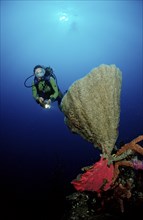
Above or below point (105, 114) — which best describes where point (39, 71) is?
above

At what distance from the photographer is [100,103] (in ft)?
15.6

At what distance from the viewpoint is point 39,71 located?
8492 millimetres

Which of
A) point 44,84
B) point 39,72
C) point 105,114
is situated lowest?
point 105,114

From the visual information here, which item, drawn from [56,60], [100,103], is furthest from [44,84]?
[56,60]

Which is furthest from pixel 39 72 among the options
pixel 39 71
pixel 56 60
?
pixel 56 60

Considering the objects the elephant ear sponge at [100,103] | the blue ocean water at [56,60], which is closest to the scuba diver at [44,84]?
the elephant ear sponge at [100,103]

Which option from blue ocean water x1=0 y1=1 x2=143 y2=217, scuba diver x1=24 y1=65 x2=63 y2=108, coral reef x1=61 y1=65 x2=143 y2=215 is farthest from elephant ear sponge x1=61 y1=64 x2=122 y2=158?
blue ocean water x1=0 y1=1 x2=143 y2=217

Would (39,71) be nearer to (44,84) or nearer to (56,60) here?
(44,84)

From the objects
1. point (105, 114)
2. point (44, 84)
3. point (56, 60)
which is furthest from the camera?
point (56, 60)

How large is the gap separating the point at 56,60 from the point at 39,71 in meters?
72.0

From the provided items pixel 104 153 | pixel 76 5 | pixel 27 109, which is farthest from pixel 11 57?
pixel 104 153

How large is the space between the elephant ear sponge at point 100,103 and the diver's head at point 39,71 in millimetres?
3891

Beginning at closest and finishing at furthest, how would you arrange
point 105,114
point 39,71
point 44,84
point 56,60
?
point 105,114, point 39,71, point 44,84, point 56,60

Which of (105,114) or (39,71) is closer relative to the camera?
(105,114)
